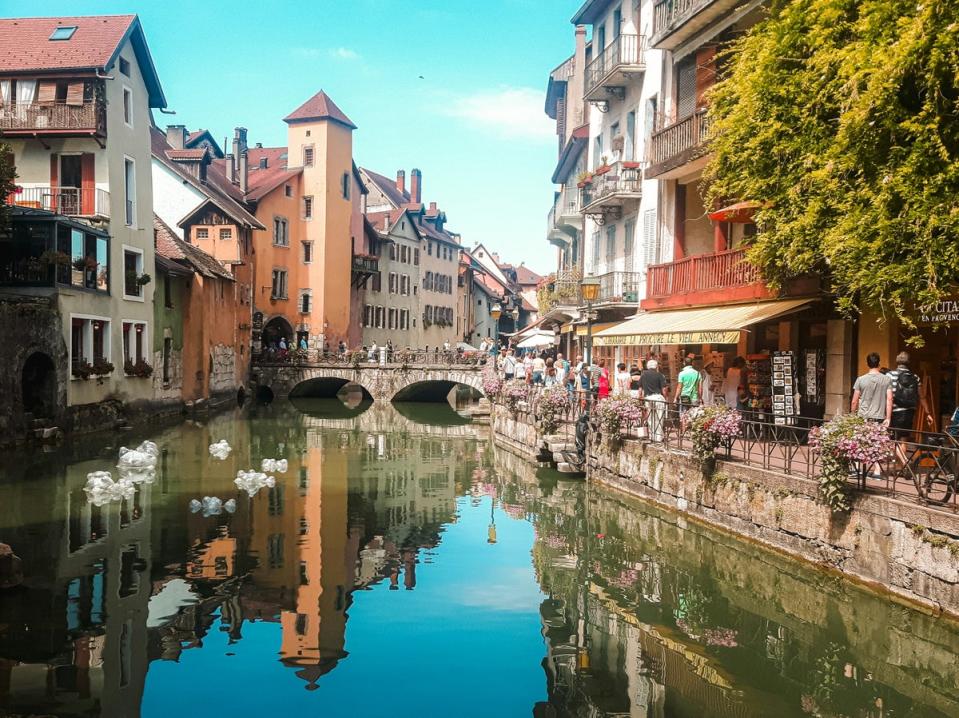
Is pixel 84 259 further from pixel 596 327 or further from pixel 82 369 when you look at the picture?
pixel 596 327

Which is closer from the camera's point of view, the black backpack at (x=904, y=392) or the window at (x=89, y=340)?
the black backpack at (x=904, y=392)

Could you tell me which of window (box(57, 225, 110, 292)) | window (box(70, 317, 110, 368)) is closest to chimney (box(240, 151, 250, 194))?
window (box(57, 225, 110, 292))

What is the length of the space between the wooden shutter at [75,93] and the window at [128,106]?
2310 millimetres

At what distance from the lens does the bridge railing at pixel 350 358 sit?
2133 inches

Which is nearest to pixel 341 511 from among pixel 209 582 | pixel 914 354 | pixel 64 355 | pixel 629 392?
pixel 209 582

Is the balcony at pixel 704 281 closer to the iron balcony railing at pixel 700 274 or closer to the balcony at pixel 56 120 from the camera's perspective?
the iron balcony railing at pixel 700 274

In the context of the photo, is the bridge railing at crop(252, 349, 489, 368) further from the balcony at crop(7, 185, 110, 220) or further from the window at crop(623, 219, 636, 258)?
the window at crop(623, 219, 636, 258)

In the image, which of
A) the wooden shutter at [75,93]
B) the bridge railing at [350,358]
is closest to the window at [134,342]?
the wooden shutter at [75,93]

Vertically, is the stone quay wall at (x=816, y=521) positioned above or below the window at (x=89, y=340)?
below

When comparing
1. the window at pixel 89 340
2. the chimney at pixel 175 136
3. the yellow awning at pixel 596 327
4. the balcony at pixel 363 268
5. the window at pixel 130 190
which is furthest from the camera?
the balcony at pixel 363 268

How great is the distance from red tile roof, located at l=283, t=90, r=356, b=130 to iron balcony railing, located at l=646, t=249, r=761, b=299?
39110 millimetres

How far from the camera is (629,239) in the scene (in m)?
29.9

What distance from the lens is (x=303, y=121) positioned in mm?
60688

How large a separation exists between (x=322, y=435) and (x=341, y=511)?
1656cm
